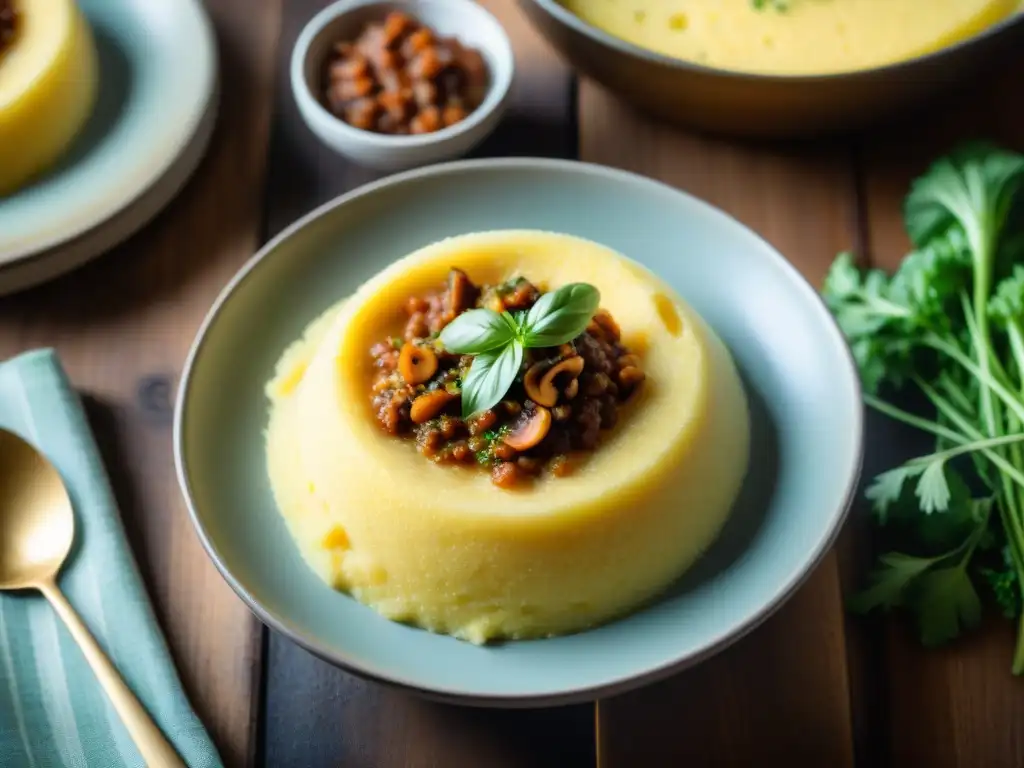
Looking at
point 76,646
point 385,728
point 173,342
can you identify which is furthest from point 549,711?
point 173,342

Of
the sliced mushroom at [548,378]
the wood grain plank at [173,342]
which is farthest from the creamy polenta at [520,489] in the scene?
the wood grain plank at [173,342]

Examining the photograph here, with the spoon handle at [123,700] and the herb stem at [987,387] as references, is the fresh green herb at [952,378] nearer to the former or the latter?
the herb stem at [987,387]

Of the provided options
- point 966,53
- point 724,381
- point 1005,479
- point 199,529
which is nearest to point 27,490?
point 199,529

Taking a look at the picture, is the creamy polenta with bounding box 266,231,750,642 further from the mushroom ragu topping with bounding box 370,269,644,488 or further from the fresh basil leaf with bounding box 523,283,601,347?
the fresh basil leaf with bounding box 523,283,601,347

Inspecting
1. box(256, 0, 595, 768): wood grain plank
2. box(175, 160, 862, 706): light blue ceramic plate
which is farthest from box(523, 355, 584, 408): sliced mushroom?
box(256, 0, 595, 768): wood grain plank

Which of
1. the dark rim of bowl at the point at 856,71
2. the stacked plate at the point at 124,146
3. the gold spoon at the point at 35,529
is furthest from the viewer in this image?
the stacked plate at the point at 124,146

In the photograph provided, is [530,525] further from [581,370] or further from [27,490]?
[27,490]
